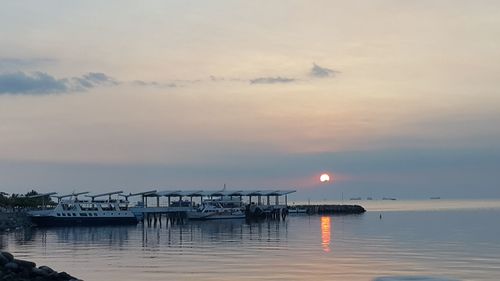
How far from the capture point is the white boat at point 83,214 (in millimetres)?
110188

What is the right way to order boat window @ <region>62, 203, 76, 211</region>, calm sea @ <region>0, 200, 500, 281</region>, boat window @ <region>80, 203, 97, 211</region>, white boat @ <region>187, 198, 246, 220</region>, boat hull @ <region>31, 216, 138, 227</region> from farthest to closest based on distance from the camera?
white boat @ <region>187, 198, 246, 220</region> < boat window @ <region>80, 203, 97, 211</region> < boat window @ <region>62, 203, 76, 211</region> < boat hull @ <region>31, 216, 138, 227</region> < calm sea @ <region>0, 200, 500, 281</region>

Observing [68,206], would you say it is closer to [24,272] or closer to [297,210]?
[297,210]

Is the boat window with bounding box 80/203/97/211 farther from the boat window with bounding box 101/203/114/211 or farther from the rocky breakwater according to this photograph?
the rocky breakwater

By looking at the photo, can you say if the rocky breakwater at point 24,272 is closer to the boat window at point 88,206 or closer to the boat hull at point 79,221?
the boat hull at point 79,221

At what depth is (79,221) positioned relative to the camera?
11269 cm

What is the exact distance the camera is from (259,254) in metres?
57.6

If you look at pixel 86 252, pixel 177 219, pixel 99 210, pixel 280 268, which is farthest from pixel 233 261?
pixel 177 219

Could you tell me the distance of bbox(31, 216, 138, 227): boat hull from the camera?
110 meters

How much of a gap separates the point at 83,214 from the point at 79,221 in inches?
54.6

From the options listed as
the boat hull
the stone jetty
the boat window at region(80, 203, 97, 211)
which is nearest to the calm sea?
the boat hull

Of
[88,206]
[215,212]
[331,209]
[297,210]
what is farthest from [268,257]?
[331,209]

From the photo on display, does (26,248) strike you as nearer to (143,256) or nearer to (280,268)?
(143,256)

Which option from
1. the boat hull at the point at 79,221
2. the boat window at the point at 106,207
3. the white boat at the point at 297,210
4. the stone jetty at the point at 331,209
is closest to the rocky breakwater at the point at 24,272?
the boat hull at the point at 79,221

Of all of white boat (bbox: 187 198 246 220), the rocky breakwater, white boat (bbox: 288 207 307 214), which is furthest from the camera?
white boat (bbox: 288 207 307 214)
